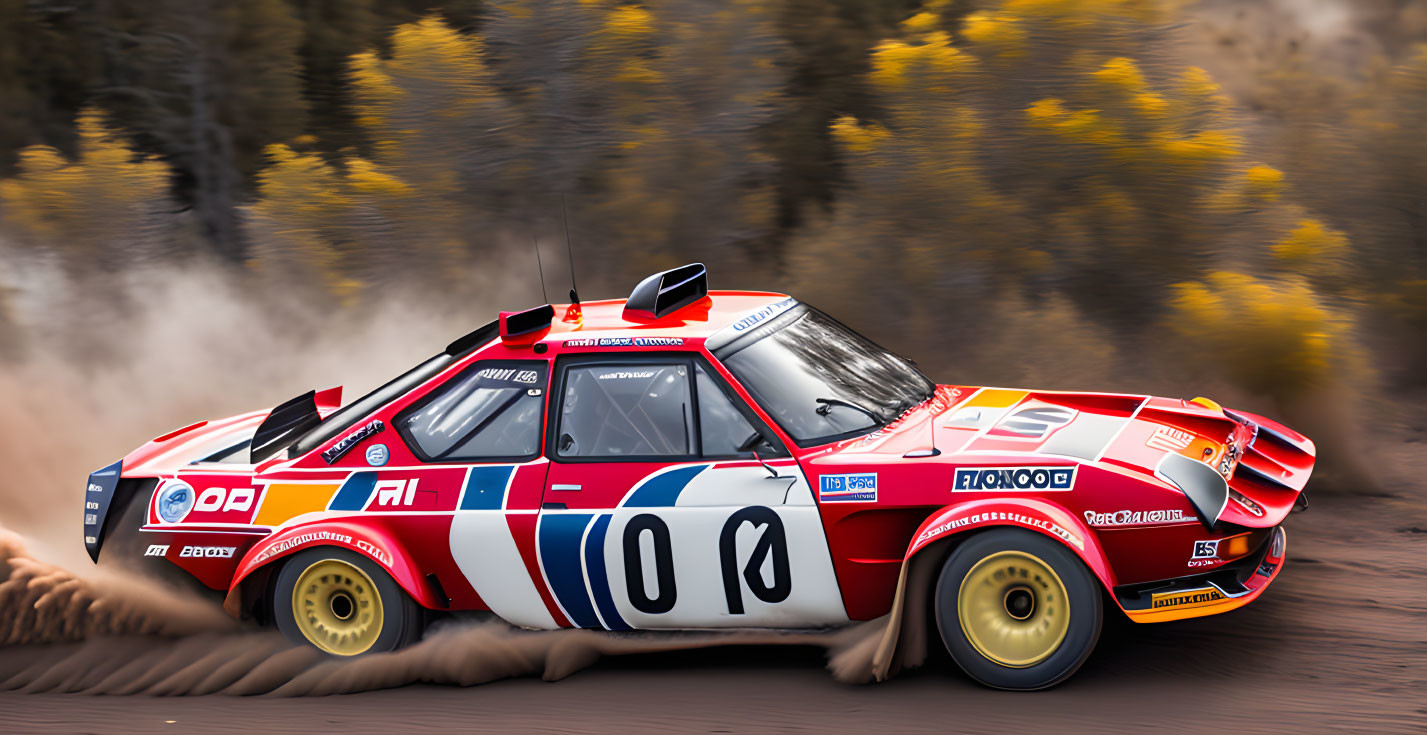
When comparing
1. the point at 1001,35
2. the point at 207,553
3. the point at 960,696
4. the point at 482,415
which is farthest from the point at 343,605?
the point at 1001,35

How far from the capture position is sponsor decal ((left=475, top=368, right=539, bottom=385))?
543 centimetres

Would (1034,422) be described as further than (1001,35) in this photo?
No

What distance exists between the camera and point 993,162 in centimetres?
909

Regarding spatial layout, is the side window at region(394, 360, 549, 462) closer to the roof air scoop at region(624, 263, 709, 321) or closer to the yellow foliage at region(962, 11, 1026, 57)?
the roof air scoop at region(624, 263, 709, 321)

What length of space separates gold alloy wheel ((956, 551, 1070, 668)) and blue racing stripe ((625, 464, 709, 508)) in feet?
3.70

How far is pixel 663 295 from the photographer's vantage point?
5738mm

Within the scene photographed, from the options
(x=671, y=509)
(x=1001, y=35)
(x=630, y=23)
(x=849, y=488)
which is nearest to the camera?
(x=849, y=488)

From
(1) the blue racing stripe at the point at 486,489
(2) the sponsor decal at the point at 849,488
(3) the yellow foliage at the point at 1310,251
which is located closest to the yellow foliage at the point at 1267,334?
(3) the yellow foliage at the point at 1310,251

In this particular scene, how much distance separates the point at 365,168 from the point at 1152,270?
599 centimetres

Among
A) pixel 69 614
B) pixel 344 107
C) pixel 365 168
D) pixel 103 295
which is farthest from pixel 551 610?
pixel 344 107

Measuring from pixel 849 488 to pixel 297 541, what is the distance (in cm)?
232

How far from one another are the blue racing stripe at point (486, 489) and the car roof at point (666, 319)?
617 millimetres

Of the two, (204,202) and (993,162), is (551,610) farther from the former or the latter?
(204,202)

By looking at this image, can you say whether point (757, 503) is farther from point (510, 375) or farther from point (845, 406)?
point (510, 375)
